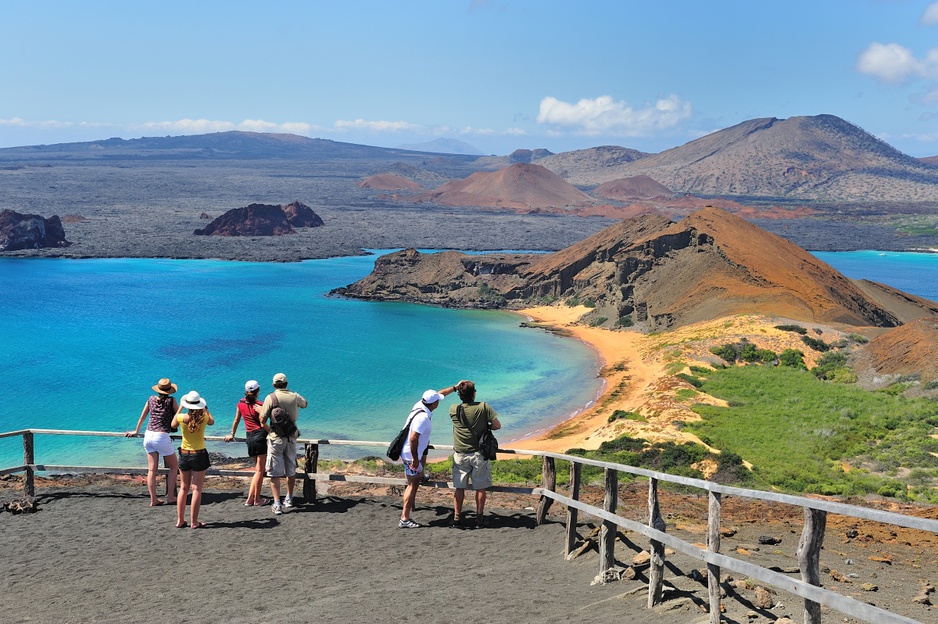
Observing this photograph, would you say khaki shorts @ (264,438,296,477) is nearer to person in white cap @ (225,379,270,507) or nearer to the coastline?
person in white cap @ (225,379,270,507)

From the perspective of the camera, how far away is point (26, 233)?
9306 centimetres

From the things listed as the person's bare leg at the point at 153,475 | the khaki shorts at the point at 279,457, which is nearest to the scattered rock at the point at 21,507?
the person's bare leg at the point at 153,475

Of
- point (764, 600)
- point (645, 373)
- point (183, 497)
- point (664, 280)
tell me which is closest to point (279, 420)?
point (183, 497)

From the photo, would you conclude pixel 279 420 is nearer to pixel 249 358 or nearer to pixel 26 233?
pixel 249 358

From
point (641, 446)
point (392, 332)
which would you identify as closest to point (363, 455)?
point (641, 446)

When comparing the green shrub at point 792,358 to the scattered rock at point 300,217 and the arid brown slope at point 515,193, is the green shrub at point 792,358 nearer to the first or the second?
the scattered rock at point 300,217

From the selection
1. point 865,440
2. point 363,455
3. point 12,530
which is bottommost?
point 363,455

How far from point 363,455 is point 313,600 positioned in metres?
16.7

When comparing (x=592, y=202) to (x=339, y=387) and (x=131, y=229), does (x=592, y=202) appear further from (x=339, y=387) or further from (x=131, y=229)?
(x=339, y=387)

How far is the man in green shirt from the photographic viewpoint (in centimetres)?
1039

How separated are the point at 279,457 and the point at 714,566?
6.48 m

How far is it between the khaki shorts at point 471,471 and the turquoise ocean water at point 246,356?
46.8 ft

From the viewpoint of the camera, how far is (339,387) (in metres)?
33.8

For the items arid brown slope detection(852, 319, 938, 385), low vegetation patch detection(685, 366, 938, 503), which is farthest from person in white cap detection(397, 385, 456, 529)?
arid brown slope detection(852, 319, 938, 385)
